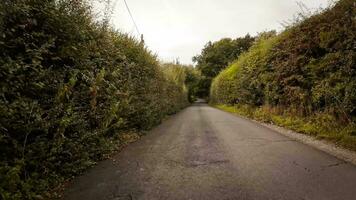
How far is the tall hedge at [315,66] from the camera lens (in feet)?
29.2

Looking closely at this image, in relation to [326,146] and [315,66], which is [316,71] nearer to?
[315,66]

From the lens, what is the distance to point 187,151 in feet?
24.7

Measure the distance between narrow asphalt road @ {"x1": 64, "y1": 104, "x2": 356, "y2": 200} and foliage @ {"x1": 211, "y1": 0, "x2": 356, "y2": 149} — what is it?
219 centimetres

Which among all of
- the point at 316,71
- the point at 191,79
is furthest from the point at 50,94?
the point at 191,79

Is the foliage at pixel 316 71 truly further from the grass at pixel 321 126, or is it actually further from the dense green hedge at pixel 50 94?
the dense green hedge at pixel 50 94

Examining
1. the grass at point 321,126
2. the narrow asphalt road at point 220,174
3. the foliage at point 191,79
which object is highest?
the foliage at point 191,79

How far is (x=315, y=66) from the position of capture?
10.8 m

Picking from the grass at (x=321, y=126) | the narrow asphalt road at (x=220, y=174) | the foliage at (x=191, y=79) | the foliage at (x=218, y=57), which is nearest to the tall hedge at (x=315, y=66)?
the grass at (x=321, y=126)

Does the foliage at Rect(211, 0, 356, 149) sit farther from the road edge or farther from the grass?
the road edge

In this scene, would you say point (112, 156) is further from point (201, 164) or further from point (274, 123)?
point (274, 123)

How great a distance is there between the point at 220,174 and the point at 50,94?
3371 mm

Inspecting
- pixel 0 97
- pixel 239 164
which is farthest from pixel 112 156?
pixel 0 97

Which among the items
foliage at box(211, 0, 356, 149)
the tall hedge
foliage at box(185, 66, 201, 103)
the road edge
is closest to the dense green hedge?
the road edge

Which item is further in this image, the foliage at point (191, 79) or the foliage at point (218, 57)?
the foliage at point (218, 57)
